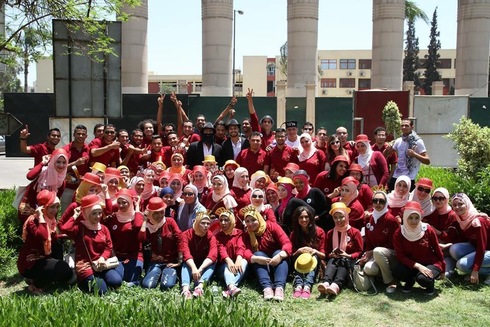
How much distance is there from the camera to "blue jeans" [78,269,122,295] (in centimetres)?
646

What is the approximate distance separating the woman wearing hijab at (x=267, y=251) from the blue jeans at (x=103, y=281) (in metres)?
1.61

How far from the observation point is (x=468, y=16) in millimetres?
29266

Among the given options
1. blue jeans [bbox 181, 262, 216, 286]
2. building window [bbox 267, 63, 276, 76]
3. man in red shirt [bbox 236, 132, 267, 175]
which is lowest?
blue jeans [bbox 181, 262, 216, 286]

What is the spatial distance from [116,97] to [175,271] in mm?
4161

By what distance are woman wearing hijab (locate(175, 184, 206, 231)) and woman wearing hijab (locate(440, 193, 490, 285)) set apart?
3.27 meters

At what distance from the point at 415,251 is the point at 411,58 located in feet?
206

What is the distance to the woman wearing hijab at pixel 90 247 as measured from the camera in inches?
257

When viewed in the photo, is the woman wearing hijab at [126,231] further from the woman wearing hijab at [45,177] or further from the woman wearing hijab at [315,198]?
the woman wearing hijab at [315,198]

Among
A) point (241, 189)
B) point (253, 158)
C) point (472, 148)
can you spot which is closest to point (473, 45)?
point (472, 148)

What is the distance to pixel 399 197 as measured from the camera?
737 centimetres

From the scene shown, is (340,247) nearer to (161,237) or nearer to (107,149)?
(161,237)

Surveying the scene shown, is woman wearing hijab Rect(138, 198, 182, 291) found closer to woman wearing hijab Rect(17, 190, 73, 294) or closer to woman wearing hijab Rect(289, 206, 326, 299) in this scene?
woman wearing hijab Rect(17, 190, 73, 294)

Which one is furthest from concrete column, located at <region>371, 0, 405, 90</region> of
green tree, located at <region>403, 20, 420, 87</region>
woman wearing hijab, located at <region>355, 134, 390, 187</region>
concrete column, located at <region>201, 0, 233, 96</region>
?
green tree, located at <region>403, 20, 420, 87</region>

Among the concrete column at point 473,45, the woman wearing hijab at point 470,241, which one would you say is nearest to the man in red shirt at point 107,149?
the woman wearing hijab at point 470,241
